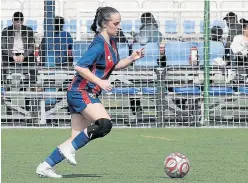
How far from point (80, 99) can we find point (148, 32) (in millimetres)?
8666

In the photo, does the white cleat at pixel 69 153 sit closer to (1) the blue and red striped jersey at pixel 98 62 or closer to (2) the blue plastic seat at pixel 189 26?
(1) the blue and red striped jersey at pixel 98 62

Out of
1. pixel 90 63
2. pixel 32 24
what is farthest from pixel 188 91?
pixel 90 63

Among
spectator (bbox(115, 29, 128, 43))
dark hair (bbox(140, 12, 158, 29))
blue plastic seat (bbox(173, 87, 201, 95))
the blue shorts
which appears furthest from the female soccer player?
dark hair (bbox(140, 12, 158, 29))

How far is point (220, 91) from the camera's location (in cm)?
1652

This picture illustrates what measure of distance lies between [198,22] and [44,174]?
362 inches

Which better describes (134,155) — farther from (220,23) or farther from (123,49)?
(220,23)

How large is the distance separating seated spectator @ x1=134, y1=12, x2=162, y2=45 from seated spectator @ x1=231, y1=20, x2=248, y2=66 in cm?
142

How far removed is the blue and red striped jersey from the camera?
851 centimetres

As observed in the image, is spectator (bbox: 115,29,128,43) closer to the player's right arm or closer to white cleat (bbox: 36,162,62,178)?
the player's right arm

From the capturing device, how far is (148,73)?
16.5m

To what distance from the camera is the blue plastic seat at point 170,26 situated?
17.5 m

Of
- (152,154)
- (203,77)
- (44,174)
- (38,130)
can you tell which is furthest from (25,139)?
(44,174)

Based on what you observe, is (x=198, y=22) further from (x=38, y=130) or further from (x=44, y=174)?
(x=44, y=174)

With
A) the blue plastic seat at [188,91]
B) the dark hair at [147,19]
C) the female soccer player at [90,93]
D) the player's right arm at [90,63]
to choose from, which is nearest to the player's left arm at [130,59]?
the female soccer player at [90,93]
